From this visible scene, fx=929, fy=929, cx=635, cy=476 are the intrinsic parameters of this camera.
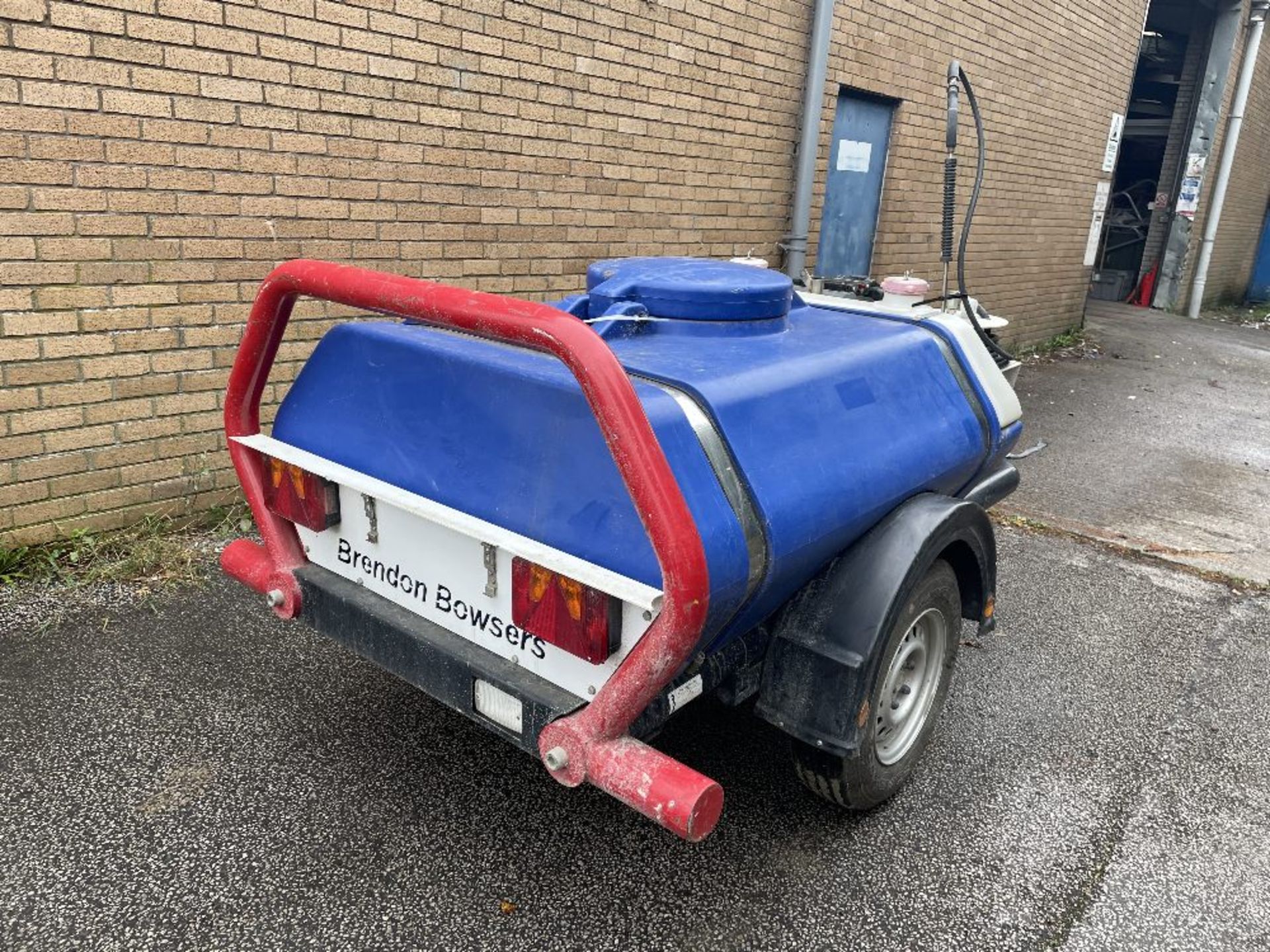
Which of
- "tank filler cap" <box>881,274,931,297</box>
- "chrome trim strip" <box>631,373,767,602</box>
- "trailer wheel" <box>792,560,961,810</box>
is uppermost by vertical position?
"tank filler cap" <box>881,274,931,297</box>

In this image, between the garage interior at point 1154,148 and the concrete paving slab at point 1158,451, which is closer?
the concrete paving slab at point 1158,451

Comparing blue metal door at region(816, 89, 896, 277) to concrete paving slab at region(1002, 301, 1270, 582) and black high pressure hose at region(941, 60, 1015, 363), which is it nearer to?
concrete paving slab at region(1002, 301, 1270, 582)

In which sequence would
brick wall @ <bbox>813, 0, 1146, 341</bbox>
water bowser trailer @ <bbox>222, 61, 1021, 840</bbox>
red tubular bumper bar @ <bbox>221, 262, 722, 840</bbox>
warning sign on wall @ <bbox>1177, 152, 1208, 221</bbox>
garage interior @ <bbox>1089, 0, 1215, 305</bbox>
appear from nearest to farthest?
red tubular bumper bar @ <bbox>221, 262, 722, 840</bbox>, water bowser trailer @ <bbox>222, 61, 1021, 840</bbox>, brick wall @ <bbox>813, 0, 1146, 341</bbox>, garage interior @ <bbox>1089, 0, 1215, 305</bbox>, warning sign on wall @ <bbox>1177, 152, 1208, 221</bbox>

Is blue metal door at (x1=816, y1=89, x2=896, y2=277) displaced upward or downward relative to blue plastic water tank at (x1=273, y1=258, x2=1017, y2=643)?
upward

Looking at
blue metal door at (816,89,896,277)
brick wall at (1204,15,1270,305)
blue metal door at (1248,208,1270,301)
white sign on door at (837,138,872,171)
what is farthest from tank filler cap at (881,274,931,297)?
blue metal door at (1248,208,1270,301)

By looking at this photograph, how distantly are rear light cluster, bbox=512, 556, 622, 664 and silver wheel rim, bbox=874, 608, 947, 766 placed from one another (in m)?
0.94

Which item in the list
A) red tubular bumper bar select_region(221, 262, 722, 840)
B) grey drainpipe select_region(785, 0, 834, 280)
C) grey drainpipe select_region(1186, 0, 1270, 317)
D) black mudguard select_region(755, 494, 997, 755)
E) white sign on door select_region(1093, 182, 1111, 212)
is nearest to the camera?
red tubular bumper bar select_region(221, 262, 722, 840)

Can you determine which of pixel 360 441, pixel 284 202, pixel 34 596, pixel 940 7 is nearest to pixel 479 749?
pixel 360 441

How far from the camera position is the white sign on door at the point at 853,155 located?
6887 mm

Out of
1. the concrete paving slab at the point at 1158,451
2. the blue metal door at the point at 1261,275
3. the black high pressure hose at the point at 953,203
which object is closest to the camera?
the black high pressure hose at the point at 953,203

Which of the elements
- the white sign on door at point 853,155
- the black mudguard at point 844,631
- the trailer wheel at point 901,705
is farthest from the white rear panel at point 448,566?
the white sign on door at point 853,155

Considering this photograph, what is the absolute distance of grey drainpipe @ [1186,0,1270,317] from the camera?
43.7 feet

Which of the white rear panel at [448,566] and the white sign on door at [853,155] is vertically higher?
the white sign on door at [853,155]

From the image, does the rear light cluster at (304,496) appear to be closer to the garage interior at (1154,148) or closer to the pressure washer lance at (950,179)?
the pressure washer lance at (950,179)
